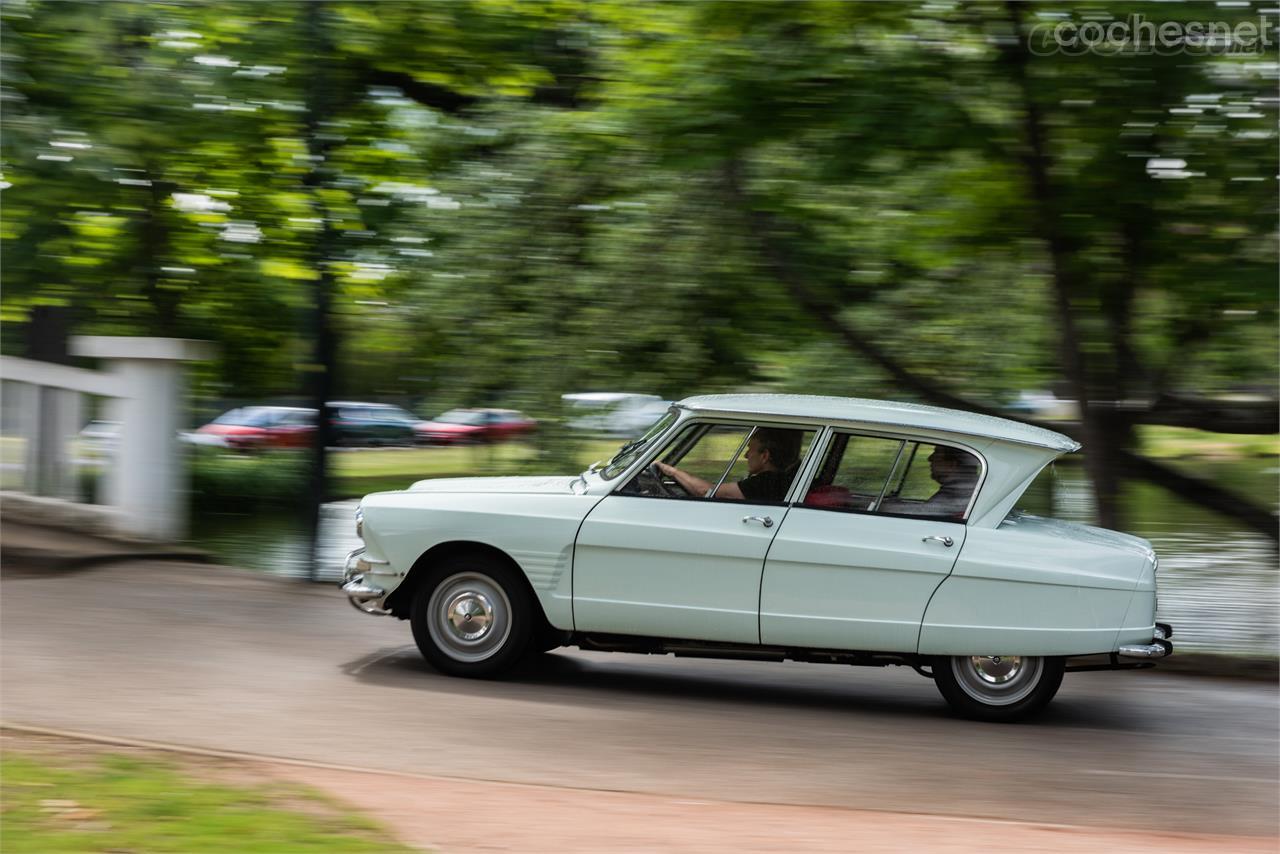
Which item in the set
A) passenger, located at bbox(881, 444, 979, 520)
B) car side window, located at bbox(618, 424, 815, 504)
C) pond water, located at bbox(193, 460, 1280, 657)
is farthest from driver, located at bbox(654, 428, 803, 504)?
pond water, located at bbox(193, 460, 1280, 657)

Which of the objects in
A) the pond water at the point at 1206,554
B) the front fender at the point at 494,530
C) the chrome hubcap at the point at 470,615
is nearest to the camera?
the front fender at the point at 494,530

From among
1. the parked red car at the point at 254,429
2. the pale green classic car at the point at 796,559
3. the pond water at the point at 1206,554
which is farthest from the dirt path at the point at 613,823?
the parked red car at the point at 254,429

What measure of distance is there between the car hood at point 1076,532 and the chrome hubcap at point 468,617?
2.89 meters

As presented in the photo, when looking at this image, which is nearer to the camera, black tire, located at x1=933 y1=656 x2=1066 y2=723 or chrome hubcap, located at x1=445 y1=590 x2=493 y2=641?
black tire, located at x1=933 y1=656 x2=1066 y2=723

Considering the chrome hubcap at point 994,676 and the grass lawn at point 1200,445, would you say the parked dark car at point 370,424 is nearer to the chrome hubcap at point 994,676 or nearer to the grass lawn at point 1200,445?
the chrome hubcap at point 994,676

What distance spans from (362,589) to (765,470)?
2452 mm

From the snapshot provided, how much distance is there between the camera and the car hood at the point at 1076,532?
24.6 feet

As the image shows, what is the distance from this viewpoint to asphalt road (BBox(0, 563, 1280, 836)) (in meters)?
6.28

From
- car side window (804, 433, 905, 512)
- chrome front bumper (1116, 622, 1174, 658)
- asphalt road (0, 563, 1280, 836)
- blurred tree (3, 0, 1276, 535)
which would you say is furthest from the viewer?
blurred tree (3, 0, 1276, 535)

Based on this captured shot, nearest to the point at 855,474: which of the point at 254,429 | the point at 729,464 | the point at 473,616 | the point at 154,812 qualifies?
the point at 729,464

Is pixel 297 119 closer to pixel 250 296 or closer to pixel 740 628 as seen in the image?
pixel 250 296

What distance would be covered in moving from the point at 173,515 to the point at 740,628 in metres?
6.08

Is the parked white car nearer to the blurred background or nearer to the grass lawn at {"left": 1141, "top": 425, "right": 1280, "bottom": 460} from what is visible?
the blurred background

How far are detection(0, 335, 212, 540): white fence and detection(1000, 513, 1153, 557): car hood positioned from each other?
6930mm
